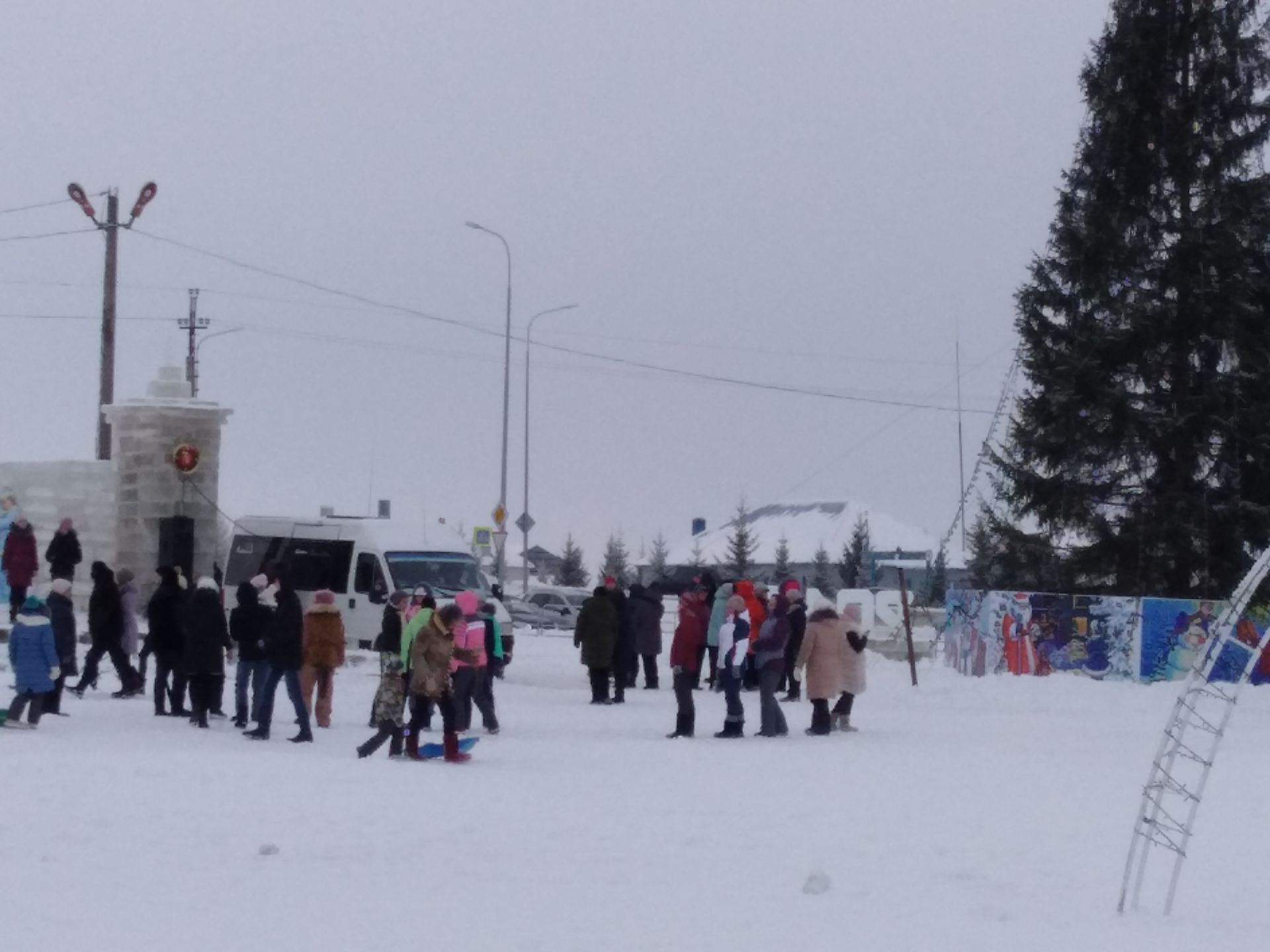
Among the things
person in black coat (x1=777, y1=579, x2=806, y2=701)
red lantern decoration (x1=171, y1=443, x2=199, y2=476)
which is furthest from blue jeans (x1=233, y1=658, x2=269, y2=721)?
red lantern decoration (x1=171, y1=443, x2=199, y2=476)

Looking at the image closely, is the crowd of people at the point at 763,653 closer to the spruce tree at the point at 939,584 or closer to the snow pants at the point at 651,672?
the snow pants at the point at 651,672

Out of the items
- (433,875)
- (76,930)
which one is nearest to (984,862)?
(433,875)

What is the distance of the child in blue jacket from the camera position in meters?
17.3

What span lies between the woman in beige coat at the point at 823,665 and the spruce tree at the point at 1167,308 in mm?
14929

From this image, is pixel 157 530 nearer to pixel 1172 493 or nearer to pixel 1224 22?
pixel 1172 493

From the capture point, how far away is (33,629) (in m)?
17.3

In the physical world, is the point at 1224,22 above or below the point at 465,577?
above

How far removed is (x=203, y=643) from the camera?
63.2 ft

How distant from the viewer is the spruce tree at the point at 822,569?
9750 centimetres

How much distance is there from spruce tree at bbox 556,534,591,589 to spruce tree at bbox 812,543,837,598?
41.3 feet

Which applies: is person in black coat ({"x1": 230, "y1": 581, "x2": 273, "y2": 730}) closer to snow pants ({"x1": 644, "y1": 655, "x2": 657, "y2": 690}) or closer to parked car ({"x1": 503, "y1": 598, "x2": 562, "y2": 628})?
snow pants ({"x1": 644, "y1": 655, "x2": 657, "y2": 690})

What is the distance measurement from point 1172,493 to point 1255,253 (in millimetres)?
4465

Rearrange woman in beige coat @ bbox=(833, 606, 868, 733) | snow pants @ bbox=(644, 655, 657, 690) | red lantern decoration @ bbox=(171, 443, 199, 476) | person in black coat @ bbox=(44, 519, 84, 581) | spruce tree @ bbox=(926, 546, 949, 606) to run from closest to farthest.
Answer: woman in beige coat @ bbox=(833, 606, 868, 733) → snow pants @ bbox=(644, 655, 657, 690) → person in black coat @ bbox=(44, 519, 84, 581) → red lantern decoration @ bbox=(171, 443, 199, 476) → spruce tree @ bbox=(926, 546, 949, 606)

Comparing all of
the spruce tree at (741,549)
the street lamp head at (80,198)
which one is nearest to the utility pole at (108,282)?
the street lamp head at (80,198)
